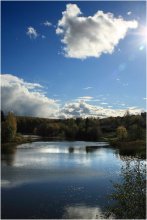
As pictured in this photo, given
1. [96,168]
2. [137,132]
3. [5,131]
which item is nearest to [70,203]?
[96,168]

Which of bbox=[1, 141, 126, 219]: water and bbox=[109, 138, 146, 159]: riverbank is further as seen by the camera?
bbox=[109, 138, 146, 159]: riverbank

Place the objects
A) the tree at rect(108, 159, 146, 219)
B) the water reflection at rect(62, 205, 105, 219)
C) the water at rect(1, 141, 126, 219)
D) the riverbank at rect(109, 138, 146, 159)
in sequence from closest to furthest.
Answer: the tree at rect(108, 159, 146, 219), the water reflection at rect(62, 205, 105, 219), the water at rect(1, 141, 126, 219), the riverbank at rect(109, 138, 146, 159)

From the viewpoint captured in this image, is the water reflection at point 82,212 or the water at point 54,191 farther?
the water at point 54,191

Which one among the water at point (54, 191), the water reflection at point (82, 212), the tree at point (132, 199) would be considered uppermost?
the tree at point (132, 199)

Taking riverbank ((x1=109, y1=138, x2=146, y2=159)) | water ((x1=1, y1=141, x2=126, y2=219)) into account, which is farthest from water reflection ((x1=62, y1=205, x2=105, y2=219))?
riverbank ((x1=109, y1=138, x2=146, y2=159))

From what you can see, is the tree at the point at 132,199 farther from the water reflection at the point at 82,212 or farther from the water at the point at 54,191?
the water reflection at the point at 82,212

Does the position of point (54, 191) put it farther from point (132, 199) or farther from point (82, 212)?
point (132, 199)

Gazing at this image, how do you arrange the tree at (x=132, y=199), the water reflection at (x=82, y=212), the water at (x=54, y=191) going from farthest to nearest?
the water at (x=54, y=191), the water reflection at (x=82, y=212), the tree at (x=132, y=199)

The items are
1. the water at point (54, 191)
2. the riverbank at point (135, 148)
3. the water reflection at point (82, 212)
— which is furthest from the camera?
the riverbank at point (135, 148)

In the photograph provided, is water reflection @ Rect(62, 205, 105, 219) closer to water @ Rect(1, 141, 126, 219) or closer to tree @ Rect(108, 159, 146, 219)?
water @ Rect(1, 141, 126, 219)

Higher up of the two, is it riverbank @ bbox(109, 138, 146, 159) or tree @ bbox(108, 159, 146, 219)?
tree @ bbox(108, 159, 146, 219)

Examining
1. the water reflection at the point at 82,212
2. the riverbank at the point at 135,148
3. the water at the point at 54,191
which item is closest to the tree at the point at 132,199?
the water at the point at 54,191

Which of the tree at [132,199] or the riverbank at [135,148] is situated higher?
the tree at [132,199]

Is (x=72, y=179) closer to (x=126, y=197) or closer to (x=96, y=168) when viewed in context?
(x=96, y=168)
